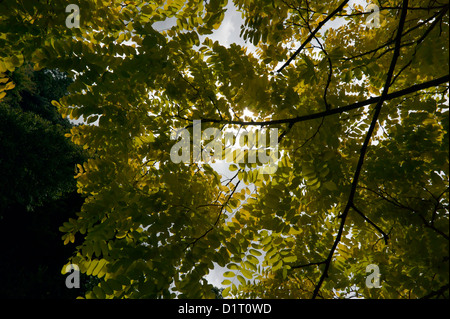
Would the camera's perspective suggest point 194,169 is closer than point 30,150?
Yes

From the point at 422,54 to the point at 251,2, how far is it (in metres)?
1.42

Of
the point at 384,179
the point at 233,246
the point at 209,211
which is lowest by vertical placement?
the point at 233,246

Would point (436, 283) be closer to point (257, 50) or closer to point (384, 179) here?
point (384, 179)

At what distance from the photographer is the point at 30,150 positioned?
31.9 feet

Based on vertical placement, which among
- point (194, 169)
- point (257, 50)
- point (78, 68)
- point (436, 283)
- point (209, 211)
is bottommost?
point (436, 283)
